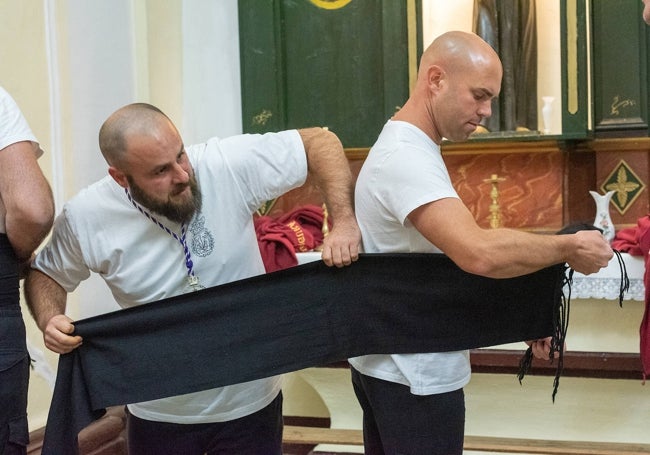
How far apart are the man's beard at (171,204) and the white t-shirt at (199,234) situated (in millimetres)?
38

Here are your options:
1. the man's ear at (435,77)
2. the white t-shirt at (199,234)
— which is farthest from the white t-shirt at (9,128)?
the man's ear at (435,77)

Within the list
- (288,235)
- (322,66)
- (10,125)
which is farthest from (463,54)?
(322,66)

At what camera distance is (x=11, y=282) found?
7.59 ft

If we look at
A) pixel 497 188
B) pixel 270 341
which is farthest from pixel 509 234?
pixel 497 188

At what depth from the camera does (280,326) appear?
241 centimetres

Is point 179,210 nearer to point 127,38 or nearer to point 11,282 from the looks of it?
point 11,282

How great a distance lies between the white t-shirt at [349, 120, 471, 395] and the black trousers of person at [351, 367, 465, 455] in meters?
0.02

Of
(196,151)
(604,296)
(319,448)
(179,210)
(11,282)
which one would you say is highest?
(196,151)

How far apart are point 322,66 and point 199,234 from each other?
305 centimetres

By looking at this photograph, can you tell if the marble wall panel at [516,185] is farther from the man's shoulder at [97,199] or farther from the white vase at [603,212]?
the man's shoulder at [97,199]

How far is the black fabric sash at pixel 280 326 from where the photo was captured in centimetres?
233

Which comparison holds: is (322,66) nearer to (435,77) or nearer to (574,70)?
(574,70)

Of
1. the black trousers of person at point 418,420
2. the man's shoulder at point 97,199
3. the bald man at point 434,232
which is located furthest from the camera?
the man's shoulder at point 97,199

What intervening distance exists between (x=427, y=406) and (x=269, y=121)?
11.0ft
